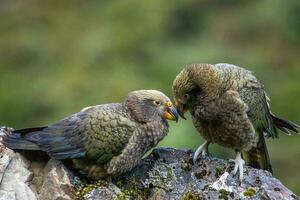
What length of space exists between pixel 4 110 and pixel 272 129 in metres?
13.7

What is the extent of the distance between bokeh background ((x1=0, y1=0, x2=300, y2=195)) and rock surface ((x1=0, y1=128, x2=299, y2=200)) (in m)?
9.63

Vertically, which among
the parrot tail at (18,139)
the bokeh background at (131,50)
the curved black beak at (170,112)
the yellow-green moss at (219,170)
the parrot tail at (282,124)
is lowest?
the bokeh background at (131,50)

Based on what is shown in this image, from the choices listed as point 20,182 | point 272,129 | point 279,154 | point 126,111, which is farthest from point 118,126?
point 279,154

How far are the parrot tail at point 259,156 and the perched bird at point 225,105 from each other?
0.38 feet

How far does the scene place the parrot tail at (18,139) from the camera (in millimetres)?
10195

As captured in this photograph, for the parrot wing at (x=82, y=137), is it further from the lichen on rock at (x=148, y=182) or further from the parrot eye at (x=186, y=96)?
the parrot eye at (x=186, y=96)

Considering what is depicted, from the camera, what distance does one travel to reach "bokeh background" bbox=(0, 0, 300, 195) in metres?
23.3

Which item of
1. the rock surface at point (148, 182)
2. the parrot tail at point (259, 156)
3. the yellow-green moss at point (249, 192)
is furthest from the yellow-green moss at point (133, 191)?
the parrot tail at point (259, 156)

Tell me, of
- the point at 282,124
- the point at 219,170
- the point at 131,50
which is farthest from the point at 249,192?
the point at 131,50

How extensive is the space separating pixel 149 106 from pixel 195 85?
27.6 inches

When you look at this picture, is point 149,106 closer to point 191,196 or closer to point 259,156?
point 191,196

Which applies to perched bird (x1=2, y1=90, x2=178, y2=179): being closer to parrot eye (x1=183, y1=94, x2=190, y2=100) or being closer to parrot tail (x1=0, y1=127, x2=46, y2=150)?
parrot tail (x1=0, y1=127, x2=46, y2=150)

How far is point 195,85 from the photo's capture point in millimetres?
10797

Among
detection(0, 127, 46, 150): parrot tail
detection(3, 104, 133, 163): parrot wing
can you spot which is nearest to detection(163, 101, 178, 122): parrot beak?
detection(3, 104, 133, 163): parrot wing
